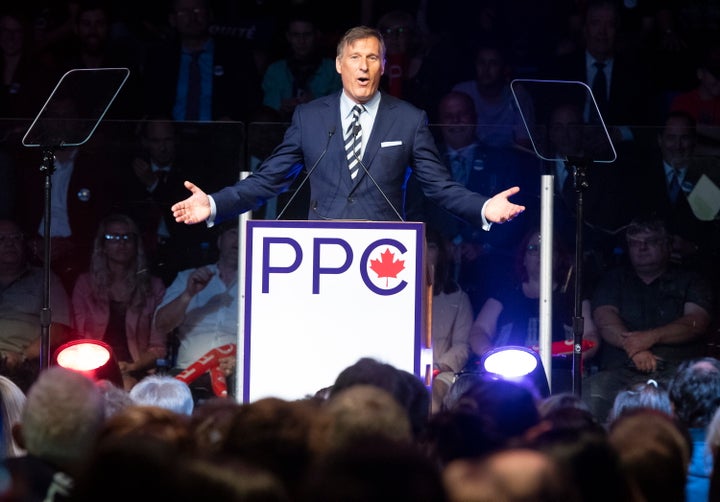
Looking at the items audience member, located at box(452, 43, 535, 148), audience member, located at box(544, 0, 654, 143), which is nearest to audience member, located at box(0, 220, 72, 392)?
audience member, located at box(452, 43, 535, 148)

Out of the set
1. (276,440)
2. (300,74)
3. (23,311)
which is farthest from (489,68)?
(276,440)

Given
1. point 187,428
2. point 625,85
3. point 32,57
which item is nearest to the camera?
point 187,428

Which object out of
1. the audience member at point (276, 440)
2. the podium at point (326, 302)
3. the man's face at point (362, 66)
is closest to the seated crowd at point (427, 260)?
the audience member at point (276, 440)

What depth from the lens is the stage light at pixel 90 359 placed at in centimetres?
528

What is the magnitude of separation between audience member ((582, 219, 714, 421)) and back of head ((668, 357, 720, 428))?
141 cm

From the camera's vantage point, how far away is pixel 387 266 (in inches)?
179

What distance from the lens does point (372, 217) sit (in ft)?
16.2

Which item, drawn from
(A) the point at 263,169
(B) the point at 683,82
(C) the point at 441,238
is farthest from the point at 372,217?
(B) the point at 683,82

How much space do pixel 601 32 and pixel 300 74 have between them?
6.20 ft

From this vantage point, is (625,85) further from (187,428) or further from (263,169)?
(187,428)

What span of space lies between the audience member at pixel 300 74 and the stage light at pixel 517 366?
2880 millimetres

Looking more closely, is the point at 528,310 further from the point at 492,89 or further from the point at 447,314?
the point at 492,89

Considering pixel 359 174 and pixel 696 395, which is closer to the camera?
pixel 696 395

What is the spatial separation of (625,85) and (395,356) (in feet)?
11.7
